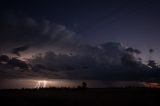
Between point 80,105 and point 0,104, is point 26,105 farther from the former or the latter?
point 80,105

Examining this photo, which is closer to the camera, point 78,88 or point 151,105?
point 151,105

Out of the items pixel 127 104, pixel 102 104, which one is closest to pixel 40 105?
pixel 102 104

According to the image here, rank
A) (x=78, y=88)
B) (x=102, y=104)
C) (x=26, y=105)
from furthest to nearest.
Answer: (x=78, y=88)
(x=102, y=104)
(x=26, y=105)

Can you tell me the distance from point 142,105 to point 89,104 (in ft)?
39.9

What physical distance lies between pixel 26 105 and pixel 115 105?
19388 millimetres

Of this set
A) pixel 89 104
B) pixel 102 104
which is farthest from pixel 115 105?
pixel 89 104

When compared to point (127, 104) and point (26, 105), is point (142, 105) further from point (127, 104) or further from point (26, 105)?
point (26, 105)

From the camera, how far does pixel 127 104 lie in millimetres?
47750

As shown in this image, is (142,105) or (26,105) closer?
(26,105)

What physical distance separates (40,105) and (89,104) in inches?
433

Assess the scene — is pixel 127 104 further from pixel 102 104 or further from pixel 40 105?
pixel 40 105

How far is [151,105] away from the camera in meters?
47.6

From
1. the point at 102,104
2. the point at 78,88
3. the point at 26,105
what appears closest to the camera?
the point at 26,105

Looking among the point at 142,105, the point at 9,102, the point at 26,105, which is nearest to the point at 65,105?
the point at 26,105
